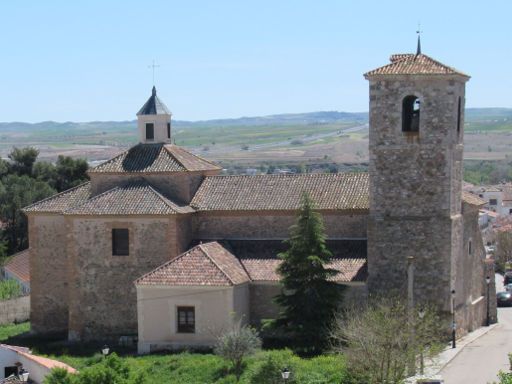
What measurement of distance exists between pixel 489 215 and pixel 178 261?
66.5 m

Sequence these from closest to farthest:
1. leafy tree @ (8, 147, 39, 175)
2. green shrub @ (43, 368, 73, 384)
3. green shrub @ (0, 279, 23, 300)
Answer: green shrub @ (43, 368, 73, 384) < green shrub @ (0, 279, 23, 300) < leafy tree @ (8, 147, 39, 175)

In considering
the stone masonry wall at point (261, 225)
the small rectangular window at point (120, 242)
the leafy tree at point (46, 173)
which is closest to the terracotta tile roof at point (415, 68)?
the stone masonry wall at point (261, 225)

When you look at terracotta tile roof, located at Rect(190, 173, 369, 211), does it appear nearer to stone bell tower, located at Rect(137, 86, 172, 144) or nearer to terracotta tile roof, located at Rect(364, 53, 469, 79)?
stone bell tower, located at Rect(137, 86, 172, 144)

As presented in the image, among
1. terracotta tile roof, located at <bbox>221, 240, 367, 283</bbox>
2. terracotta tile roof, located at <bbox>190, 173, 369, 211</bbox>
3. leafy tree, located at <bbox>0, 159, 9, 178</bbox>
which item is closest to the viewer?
terracotta tile roof, located at <bbox>221, 240, 367, 283</bbox>

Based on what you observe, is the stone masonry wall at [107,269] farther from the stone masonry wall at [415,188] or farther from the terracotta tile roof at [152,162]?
the stone masonry wall at [415,188]

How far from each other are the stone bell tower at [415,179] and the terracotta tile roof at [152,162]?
7497 millimetres

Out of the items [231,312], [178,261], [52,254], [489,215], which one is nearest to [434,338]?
[231,312]

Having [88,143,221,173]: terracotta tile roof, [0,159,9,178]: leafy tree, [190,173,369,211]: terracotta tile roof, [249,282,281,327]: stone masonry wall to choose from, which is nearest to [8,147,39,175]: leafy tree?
[0,159,9,178]: leafy tree

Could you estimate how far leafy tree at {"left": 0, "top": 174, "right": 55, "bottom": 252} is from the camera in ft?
191

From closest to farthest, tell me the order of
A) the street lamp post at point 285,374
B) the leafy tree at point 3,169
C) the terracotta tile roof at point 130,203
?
the street lamp post at point 285,374, the terracotta tile roof at point 130,203, the leafy tree at point 3,169

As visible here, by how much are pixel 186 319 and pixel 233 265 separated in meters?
2.52

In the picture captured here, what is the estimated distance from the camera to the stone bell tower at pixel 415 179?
3256 centimetres

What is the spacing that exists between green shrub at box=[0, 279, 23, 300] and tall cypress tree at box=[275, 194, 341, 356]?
62.1ft

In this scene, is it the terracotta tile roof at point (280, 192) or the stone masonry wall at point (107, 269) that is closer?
the stone masonry wall at point (107, 269)
